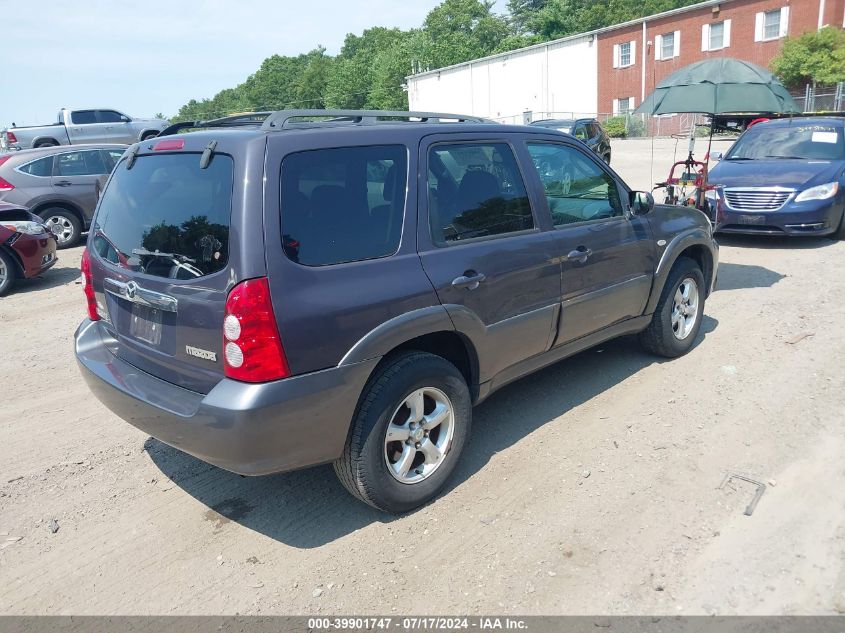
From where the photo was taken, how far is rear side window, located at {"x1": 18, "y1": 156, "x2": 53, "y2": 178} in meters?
11.6

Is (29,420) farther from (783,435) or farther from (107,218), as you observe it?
(783,435)

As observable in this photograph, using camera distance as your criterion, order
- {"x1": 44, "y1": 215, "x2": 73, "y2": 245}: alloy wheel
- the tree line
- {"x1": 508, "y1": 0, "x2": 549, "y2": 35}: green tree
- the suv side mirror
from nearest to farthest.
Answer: the suv side mirror, {"x1": 44, "y1": 215, "x2": 73, "y2": 245}: alloy wheel, the tree line, {"x1": 508, "y1": 0, "x2": 549, "y2": 35}: green tree

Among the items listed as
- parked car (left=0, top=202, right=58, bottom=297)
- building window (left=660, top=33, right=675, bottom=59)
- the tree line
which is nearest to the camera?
parked car (left=0, top=202, right=58, bottom=297)

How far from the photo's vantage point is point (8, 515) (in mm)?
3572

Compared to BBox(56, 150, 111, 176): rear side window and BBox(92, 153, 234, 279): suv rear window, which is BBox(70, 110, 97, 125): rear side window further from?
BBox(92, 153, 234, 279): suv rear window

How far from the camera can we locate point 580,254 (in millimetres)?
4242

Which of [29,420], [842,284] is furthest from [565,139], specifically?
[842,284]

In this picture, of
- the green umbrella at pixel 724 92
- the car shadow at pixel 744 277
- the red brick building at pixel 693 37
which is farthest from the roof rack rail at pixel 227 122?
the red brick building at pixel 693 37

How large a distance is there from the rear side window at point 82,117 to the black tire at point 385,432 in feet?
73.0

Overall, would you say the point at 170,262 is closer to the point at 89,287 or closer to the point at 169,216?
the point at 169,216

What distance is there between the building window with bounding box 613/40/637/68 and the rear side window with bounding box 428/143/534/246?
44110 mm

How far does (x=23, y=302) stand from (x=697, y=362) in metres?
7.68

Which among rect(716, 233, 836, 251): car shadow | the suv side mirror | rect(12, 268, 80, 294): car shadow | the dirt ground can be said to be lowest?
rect(716, 233, 836, 251): car shadow

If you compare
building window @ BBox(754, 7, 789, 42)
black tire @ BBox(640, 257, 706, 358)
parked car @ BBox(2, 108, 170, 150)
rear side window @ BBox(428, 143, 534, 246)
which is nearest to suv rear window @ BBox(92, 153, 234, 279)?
rear side window @ BBox(428, 143, 534, 246)
